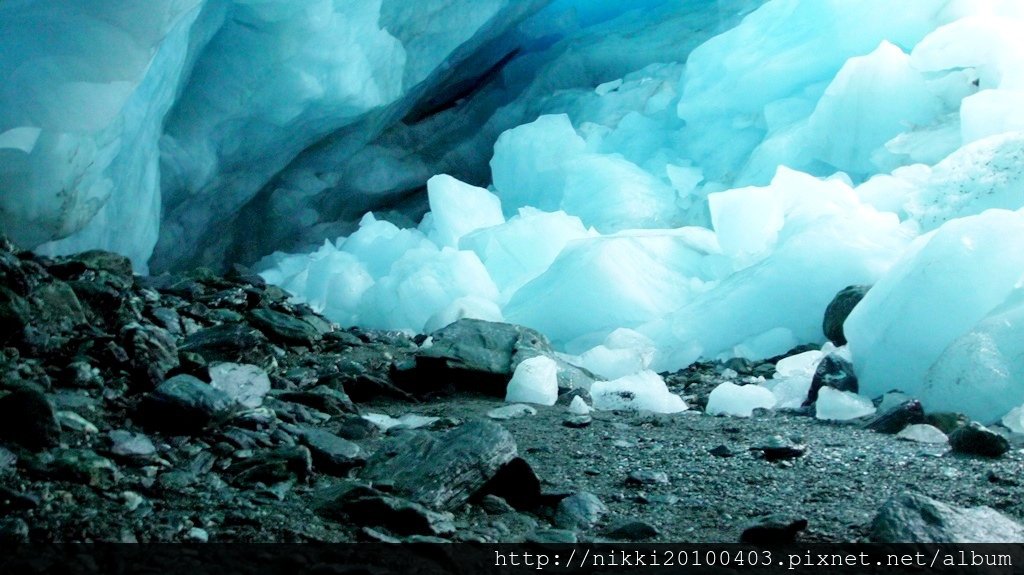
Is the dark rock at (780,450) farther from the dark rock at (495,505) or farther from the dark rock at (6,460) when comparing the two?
the dark rock at (6,460)

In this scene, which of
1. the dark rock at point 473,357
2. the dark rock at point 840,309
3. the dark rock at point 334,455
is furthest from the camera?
the dark rock at point 840,309

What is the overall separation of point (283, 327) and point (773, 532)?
2923 millimetres

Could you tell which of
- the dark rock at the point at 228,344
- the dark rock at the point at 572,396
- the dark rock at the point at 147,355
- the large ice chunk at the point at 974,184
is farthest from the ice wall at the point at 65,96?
the large ice chunk at the point at 974,184

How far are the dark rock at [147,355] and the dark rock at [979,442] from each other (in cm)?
217

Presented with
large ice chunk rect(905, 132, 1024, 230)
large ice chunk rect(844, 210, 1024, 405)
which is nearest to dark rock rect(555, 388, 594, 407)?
large ice chunk rect(844, 210, 1024, 405)

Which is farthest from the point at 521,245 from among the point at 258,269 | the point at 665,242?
the point at 258,269

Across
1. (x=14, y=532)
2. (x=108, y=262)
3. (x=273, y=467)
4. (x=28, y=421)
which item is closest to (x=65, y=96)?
(x=108, y=262)

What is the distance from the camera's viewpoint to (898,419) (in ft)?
8.55

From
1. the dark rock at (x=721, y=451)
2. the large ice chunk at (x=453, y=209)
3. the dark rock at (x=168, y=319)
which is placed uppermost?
the large ice chunk at (x=453, y=209)

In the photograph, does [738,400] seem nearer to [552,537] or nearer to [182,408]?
[552,537]

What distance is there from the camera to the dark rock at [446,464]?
177cm

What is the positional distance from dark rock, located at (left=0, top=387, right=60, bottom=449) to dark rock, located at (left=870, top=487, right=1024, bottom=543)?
1701mm

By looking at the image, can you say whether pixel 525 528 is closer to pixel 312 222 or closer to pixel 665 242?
pixel 665 242

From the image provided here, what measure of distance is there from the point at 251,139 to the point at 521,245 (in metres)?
2.16
